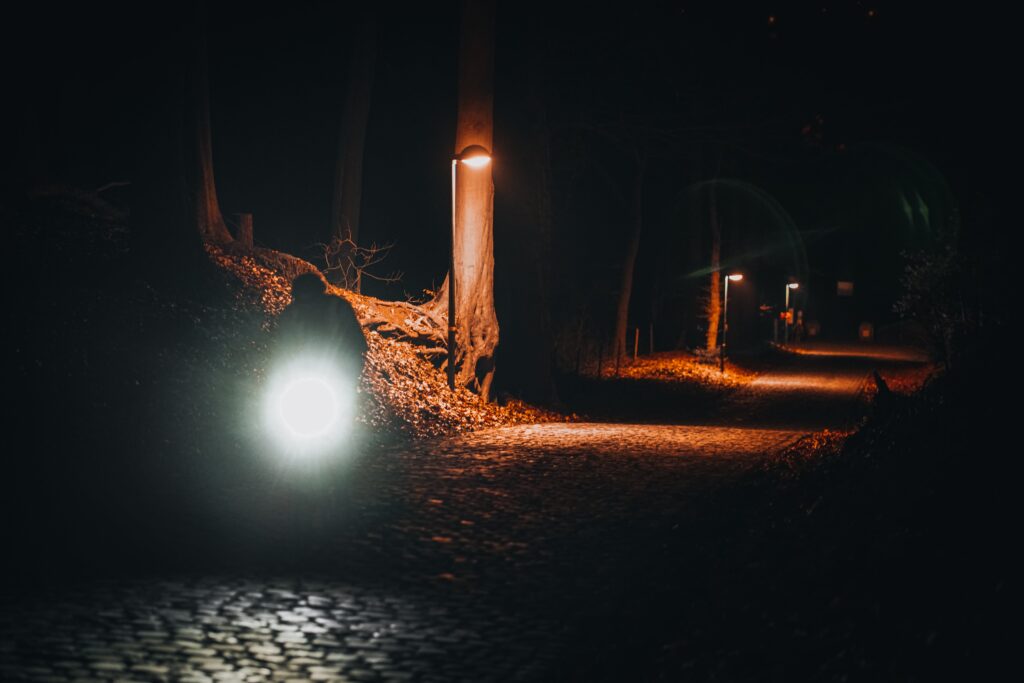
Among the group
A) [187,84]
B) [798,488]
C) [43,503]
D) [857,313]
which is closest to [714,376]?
[187,84]

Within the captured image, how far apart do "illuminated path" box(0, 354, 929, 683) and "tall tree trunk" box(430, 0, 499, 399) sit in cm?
700

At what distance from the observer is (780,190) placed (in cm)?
4725

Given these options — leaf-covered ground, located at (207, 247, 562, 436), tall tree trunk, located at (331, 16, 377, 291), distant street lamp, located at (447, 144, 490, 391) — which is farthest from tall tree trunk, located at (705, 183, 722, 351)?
distant street lamp, located at (447, 144, 490, 391)

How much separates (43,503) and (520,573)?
15.0 feet

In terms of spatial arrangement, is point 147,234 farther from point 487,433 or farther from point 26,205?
point 487,433

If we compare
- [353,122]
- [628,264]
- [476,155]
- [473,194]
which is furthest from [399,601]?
[628,264]

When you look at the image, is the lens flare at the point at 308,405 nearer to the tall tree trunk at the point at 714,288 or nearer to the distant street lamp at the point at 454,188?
the distant street lamp at the point at 454,188

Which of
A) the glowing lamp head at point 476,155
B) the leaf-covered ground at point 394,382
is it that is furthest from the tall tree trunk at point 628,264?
the glowing lamp head at point 476,155

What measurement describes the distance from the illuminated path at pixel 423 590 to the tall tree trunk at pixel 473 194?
7.00 metres

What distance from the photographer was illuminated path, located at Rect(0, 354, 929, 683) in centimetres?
566

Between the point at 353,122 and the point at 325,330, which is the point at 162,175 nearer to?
the point at 325,330

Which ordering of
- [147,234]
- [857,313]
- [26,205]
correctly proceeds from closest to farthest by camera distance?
1. [147,234]
2. [26,205]
3. [857,313]

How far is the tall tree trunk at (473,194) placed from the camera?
63.7 ft

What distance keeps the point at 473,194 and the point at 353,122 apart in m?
8.64
